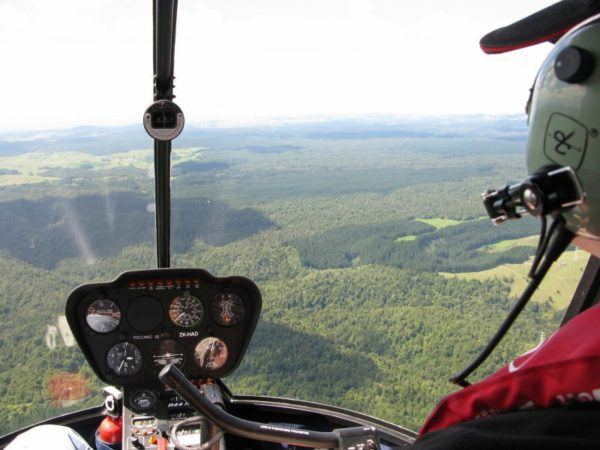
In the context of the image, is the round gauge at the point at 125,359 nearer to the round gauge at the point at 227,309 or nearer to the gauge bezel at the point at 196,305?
the gauge bezel at the point at 196,305

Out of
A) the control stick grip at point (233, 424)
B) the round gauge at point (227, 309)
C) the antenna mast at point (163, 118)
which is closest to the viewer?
the control stick grip at point (233, 424)

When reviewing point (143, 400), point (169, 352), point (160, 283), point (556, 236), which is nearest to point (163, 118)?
point (160, 283)

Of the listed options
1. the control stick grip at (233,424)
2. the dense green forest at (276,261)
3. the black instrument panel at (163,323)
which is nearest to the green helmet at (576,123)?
the control stick grip at (233,424)

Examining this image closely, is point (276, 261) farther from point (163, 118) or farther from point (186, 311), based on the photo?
point (163, 118)

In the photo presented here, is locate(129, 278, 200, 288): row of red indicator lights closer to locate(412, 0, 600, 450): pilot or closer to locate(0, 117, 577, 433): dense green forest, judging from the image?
locate(0, 117, 577, 433): dense green forest

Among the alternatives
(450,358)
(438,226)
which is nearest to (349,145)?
(438,226)

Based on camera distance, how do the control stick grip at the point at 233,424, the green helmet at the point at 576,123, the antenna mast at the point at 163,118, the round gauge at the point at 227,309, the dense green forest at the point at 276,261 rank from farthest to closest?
the dense green forest at the point at 276,261 < the round gauge at the point at 227,309 < the antenna mast at the point at 163,118 < the control stick grip at the point at 233,424 < the green helmet at the point at 576,123

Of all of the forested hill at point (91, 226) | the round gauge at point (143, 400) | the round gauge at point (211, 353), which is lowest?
the round gauge at point (143, 400)
